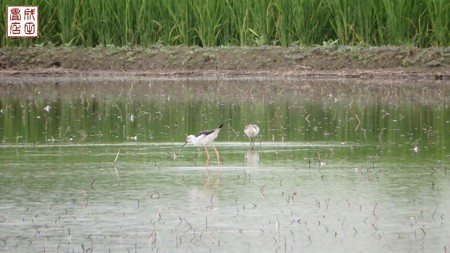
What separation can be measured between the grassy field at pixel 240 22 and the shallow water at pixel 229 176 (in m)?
5.49

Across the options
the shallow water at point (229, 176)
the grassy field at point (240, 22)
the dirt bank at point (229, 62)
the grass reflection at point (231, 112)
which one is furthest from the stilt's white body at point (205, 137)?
the grassy field at point (240, 22)

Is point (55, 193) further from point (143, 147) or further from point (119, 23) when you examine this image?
point (119, 23)

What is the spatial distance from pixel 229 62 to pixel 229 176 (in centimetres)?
1410

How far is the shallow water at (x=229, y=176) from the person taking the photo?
816 cm

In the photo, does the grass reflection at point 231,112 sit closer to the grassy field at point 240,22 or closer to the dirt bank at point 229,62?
the dirt bank at point 229,62

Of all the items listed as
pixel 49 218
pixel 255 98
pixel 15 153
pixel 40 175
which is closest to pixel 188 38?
pixel 255 98

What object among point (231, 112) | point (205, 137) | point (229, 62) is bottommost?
point (205, 137)

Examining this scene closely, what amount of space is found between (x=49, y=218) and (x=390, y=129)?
679cm

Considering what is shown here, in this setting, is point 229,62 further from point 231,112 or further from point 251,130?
point 251,130

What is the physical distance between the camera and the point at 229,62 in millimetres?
25125

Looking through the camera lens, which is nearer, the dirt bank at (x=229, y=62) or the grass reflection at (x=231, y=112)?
the grass reflection at (x=231, y=112)

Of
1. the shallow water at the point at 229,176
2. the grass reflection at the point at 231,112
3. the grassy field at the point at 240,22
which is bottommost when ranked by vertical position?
the shallow water at the point at 229,176

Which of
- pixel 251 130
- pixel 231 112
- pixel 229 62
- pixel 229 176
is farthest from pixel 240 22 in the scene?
pixel 229 176

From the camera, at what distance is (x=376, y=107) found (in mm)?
17781
